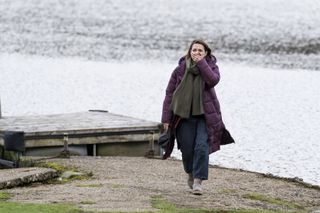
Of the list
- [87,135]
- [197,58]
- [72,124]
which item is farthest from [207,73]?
[72,124]

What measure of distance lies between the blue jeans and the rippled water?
26.8 m

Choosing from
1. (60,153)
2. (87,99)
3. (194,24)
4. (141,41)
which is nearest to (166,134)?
(60,153)

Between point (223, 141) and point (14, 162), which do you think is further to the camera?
point (14, 162)

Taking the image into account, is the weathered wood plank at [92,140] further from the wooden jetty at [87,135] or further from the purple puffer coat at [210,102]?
the purple puffer coat at [210,102]

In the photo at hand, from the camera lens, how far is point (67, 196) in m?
12.0

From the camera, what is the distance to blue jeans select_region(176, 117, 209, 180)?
491 inches

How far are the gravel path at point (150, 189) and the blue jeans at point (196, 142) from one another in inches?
13.6

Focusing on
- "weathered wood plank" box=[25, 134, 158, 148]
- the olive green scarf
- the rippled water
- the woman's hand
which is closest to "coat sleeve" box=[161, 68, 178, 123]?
the olive green scarf

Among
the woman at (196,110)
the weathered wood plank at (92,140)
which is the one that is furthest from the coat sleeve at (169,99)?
the weathered wood plank at (92,140)

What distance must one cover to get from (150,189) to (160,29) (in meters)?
40.3

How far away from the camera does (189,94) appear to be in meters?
12.4

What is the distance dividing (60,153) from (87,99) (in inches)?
493

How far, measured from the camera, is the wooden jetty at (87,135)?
1706cm

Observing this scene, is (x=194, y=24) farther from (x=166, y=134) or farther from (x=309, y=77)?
(x=166, y=134)
